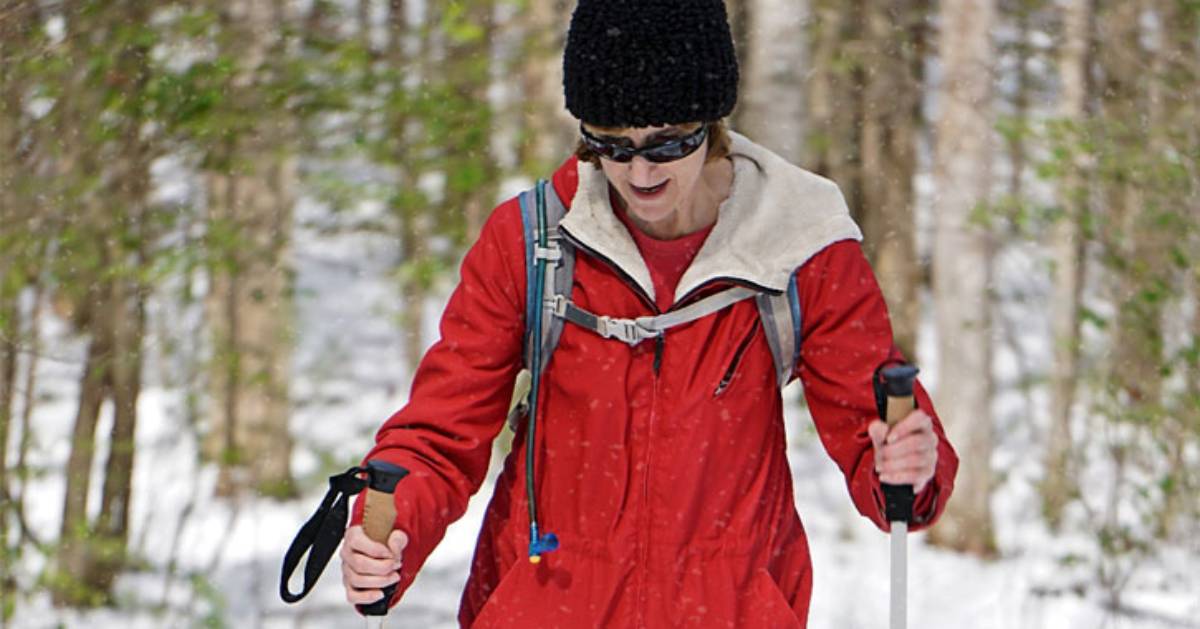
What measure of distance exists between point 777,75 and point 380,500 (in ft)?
15.2

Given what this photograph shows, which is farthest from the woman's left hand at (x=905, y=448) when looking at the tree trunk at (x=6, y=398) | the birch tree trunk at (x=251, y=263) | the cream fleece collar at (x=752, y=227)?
the birch tree trunk at (x=251, y=263)

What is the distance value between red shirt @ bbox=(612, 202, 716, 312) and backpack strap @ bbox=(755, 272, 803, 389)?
6.0 inches

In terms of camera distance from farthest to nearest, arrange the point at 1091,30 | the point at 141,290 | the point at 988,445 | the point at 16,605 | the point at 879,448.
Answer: the point at 988,445 → the point at 1091,30 → the point at 141,290 → the point at 16,605 → the point at 879,448

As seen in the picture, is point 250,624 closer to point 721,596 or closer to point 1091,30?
point 721,596

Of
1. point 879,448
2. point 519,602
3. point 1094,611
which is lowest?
point 1094,611

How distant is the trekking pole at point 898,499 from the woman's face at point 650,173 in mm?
470

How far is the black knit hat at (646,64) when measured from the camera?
2469mm

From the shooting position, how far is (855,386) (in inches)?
100

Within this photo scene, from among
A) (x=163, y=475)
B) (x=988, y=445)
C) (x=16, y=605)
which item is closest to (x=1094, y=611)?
(x=988, y=445)

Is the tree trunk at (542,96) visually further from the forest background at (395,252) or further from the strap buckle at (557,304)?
the strap buckle at (557,304)

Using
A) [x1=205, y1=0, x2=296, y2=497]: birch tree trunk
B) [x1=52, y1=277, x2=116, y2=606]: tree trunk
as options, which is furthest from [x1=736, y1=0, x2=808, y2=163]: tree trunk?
[x1=52, y1=277, x2=116, y2=606]: tree trunk

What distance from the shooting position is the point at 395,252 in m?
7.77

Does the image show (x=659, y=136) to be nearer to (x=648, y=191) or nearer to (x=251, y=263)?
(x=648, y=191)

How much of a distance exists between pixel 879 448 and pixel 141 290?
14.4ft
